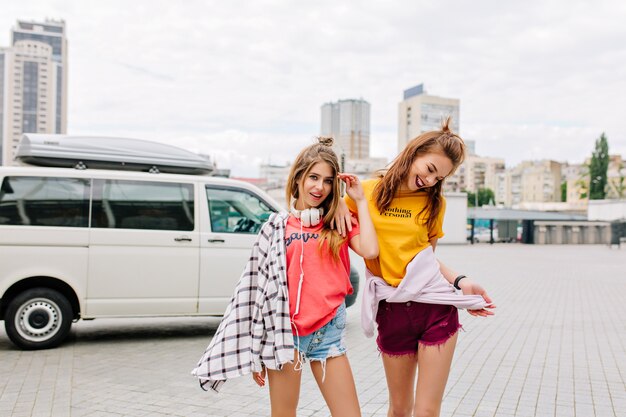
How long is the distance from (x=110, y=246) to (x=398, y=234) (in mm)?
5230

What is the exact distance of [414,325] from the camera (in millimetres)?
2912

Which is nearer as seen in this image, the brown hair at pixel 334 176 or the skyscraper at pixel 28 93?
the brown hair at pixel 334 176

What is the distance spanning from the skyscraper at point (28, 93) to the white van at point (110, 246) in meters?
156

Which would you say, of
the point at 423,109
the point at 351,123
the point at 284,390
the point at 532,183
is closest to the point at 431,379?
the point at 284,390

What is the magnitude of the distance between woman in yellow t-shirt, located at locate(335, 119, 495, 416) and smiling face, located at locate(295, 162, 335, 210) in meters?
0.14

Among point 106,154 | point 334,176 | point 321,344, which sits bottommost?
point 321,344

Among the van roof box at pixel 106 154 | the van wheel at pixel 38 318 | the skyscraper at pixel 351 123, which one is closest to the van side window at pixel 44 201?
the van roof box at pixel 106 154

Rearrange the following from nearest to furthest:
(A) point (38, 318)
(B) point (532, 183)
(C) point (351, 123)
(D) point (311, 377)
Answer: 1. (D) point (311, 377)
2. (A) point (38, 318)
3. (B) point (532, 183)
4. (C) point (351, 123)

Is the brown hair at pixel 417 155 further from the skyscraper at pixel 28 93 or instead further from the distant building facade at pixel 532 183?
the skyscraper at pixel 28 93

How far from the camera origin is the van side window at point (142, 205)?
24.6 feet

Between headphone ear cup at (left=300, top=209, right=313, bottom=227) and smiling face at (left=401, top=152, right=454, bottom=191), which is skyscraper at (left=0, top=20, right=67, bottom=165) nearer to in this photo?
headphone ear cup at (left=300, top=209, right=313, bottom=227)

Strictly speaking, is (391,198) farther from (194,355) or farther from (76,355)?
(76,355)

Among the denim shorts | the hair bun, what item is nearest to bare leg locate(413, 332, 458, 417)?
the denim shorts

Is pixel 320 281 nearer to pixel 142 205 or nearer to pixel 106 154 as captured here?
pixel 142 205
